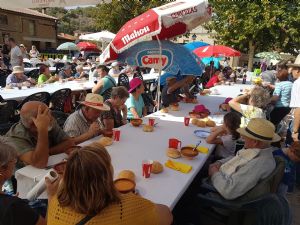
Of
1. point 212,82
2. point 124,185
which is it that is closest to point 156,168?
point 124,185

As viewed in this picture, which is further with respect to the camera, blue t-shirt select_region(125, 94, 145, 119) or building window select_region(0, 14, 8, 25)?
building window select_region(0, 14, 8, 25)

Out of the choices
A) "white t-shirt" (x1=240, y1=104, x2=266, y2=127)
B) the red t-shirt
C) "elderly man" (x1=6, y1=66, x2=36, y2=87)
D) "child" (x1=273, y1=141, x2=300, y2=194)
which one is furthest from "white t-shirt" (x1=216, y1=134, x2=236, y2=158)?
the red t-shirt

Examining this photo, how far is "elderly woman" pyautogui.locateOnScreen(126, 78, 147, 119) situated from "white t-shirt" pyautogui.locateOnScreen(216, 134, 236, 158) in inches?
72.9

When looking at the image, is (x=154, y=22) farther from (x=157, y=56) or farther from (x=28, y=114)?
(x=28, y=114)

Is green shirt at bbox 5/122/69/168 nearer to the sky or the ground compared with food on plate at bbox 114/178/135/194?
nearer to the sky

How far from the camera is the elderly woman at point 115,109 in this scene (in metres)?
3.74

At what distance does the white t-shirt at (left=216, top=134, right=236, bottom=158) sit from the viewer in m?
3.25

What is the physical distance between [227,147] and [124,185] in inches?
68.2

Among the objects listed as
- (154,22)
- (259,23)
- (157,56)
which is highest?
(259,23)

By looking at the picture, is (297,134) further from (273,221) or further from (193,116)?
(273,221)

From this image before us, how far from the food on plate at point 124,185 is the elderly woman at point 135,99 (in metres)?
2.76

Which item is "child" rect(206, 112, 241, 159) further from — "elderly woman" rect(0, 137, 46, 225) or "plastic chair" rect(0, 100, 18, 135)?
"plastic chair" rect(0, 100, 18, 135)

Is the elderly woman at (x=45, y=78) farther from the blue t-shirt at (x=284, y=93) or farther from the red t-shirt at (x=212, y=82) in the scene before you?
the blue t-shirt at (x=284, y=93)

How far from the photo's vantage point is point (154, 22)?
12.2 feet
